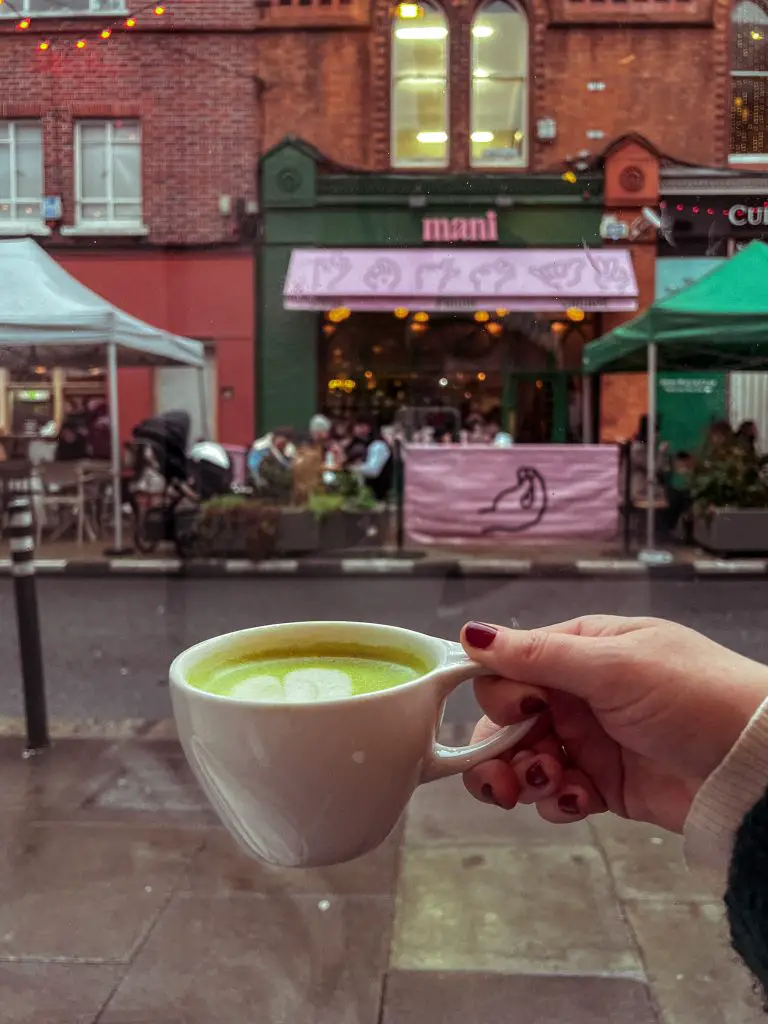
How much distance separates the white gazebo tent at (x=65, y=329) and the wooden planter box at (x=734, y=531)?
3.64ft

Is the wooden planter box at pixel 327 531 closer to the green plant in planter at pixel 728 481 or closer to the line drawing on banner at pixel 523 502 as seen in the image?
the line drawing on banner at pixel 523 502

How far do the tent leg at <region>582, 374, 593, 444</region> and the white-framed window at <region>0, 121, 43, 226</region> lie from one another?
26.5 inches

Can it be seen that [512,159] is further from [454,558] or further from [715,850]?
[454,558]

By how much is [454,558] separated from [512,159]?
2.02m

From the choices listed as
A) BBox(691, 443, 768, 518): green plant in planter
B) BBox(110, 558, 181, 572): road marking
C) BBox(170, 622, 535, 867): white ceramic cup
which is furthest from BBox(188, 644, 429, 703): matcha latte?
BBox(110, 558, 181, 572): road marking

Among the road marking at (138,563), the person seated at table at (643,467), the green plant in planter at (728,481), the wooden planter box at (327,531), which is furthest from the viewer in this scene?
the wooden planter box at (327,531)

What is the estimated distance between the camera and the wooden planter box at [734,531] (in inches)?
70.4

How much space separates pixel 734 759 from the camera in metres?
0.74

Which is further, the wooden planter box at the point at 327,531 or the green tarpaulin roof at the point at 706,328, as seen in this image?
the wooden planter box at the point at 327,531

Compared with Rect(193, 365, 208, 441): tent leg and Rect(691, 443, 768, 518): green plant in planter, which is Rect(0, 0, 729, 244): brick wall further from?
Rect(691, 443, 768, 518): green plant in planter

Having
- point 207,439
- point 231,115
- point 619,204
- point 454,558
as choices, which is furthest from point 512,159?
point 454,558

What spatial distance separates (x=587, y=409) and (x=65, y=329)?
660mm

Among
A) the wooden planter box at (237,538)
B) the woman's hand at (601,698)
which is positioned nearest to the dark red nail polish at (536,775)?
the woman's hand at (601,698)

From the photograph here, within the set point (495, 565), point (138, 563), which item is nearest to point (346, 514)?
point (495, 565)
